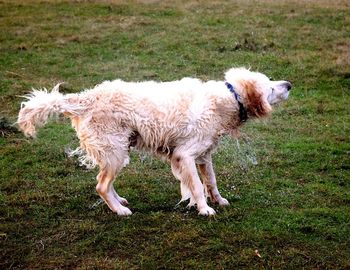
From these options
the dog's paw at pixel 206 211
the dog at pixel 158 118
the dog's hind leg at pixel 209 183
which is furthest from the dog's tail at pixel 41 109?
the dog's paw at pixel 206 211

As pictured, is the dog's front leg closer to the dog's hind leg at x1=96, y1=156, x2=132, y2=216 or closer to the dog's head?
the dog's hind leg at x1=96, y1=156, x2=132, y2=216

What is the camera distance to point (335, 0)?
2175cm

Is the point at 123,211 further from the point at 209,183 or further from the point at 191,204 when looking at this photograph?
the point at 209,183

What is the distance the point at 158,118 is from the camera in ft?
23.8

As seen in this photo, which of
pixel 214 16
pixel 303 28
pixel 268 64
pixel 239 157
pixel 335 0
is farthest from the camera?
pixel 335 0

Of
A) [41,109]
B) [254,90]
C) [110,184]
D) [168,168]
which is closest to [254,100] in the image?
[254,90]

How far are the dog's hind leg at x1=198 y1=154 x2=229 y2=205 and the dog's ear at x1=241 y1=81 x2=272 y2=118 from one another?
2.83ft

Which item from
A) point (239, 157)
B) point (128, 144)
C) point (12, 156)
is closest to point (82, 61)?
point (12, 156)

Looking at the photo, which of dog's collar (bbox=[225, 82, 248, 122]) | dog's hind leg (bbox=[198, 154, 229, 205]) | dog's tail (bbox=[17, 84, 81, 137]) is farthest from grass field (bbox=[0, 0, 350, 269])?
dog's tail (bbox=[17, 84, 81, 137])

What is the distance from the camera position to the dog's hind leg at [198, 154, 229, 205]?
766 centimetres

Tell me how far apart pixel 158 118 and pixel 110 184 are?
1.04 metres

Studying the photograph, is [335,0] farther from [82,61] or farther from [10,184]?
[10,184]

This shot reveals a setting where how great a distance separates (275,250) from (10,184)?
4222mm

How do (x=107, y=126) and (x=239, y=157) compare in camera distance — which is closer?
(x=107, y=126)
